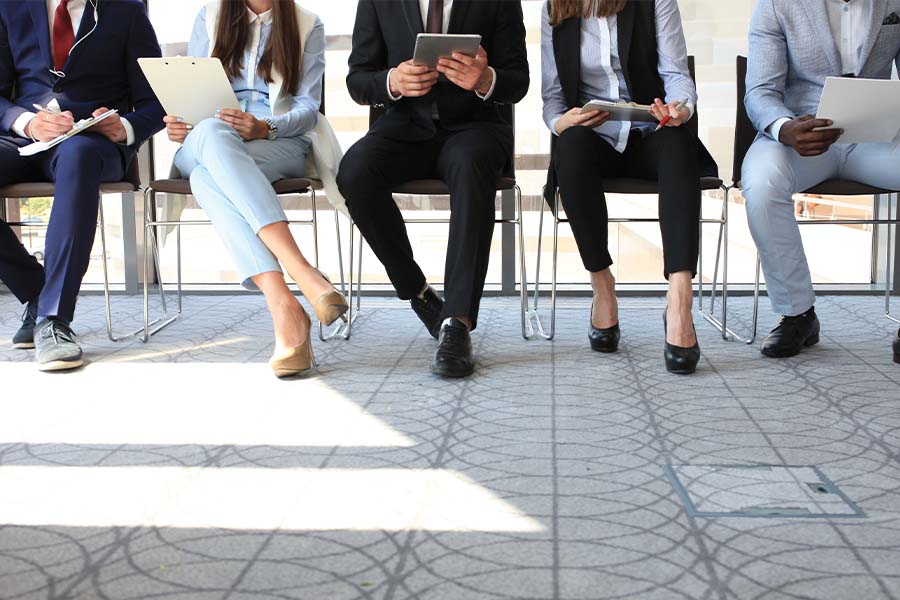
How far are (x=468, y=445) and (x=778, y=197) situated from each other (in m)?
1.32

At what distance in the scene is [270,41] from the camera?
292 cm

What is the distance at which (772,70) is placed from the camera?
2.82 m

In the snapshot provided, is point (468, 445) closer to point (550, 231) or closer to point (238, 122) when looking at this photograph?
point (238, 122)

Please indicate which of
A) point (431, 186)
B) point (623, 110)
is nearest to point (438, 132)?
point (431, 186)

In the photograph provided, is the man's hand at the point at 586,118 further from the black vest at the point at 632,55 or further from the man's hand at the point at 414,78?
the man's hand at the point at 414,78

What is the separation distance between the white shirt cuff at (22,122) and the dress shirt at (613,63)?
1.55 meters

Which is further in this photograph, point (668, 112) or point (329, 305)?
point (668, 112)

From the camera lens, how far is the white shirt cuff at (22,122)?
2.84 metres

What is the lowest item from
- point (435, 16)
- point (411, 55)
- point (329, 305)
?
point (329, 305)

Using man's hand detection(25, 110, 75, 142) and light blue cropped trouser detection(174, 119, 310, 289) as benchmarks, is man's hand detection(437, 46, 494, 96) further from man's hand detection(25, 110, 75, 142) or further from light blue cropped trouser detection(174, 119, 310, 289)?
man's hand detection(25, 110, 75, 142)

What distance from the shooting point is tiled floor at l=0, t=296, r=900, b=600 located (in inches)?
50.1

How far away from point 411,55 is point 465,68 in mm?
291

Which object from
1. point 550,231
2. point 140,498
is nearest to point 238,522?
point 140,498

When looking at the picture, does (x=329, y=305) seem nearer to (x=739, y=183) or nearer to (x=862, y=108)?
(x=739, y=183)
